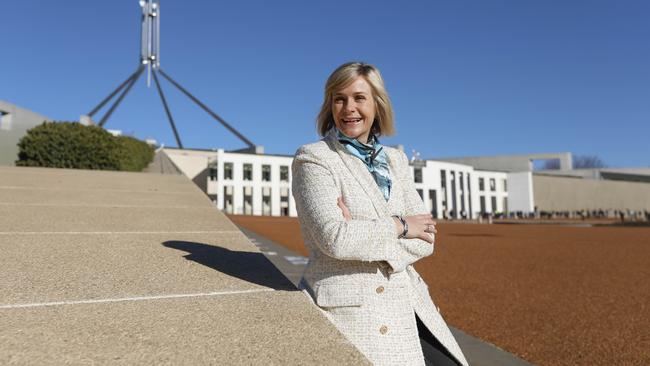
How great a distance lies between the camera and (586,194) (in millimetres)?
64812

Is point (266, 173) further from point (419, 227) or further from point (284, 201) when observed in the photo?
point (419, 227)

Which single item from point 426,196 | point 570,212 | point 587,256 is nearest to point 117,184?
point 587,256

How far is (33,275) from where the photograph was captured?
1.89 m

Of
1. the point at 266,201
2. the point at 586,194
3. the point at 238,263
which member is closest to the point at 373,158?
the point at 238,263

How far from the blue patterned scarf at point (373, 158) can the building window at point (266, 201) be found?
43.2m

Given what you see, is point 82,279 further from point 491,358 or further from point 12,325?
point 491,358

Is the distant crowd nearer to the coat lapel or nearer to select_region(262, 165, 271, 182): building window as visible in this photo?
select_region(262, 165, 271, 182): building window

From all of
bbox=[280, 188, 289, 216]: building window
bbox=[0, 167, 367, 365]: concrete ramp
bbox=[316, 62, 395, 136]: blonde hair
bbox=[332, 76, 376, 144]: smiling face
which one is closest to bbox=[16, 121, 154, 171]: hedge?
bbox=[0, 167, 367, 365]: concrete ramp

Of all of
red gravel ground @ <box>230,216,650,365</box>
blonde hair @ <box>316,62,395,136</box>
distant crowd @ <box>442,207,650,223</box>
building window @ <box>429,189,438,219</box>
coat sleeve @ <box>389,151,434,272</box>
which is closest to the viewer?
coat sleeve @ <box>389,151,434,272</box>

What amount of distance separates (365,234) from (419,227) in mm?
291

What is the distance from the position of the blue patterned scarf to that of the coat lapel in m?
0.03

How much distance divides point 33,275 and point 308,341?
4.50ft

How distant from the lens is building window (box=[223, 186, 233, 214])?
138ft

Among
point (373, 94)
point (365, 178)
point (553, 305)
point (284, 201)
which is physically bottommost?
point (553, 305)
